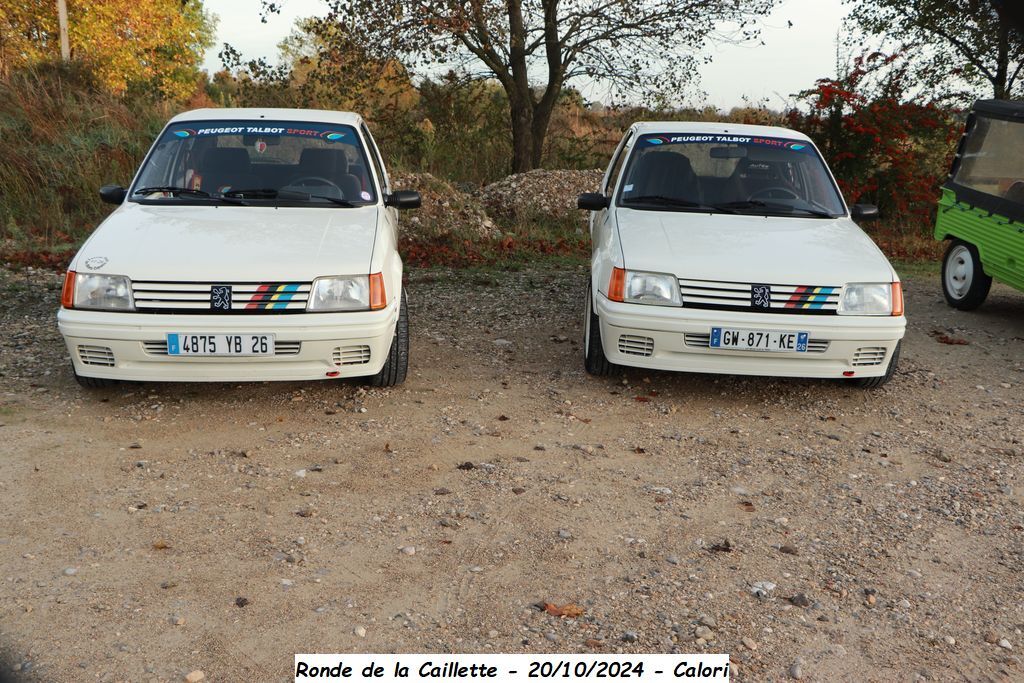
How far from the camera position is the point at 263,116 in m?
6.68

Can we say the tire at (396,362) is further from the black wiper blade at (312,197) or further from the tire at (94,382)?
the tire at (94,382)

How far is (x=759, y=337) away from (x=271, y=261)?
2881 millimetres

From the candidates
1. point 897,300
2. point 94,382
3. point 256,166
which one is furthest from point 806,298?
point 94,382

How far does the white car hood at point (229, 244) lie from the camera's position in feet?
16.4

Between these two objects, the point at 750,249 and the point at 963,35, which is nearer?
the point at 750,249

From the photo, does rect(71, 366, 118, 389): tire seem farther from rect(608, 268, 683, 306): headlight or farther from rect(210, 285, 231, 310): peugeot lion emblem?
rect(608, 268, 683, 306): headlight

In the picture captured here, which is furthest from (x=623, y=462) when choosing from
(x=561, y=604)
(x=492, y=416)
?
(x=561, y=604)

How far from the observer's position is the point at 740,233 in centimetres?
600

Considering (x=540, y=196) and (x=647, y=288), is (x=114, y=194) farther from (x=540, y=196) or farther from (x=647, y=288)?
(x=540, y=196)

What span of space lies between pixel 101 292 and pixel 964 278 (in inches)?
306

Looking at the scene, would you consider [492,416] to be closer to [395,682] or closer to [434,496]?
[434,496]

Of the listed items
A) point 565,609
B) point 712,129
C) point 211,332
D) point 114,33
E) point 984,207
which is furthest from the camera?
point 114,33

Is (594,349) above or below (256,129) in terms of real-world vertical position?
below

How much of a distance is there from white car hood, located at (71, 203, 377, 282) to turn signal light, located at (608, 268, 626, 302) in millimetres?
1498
